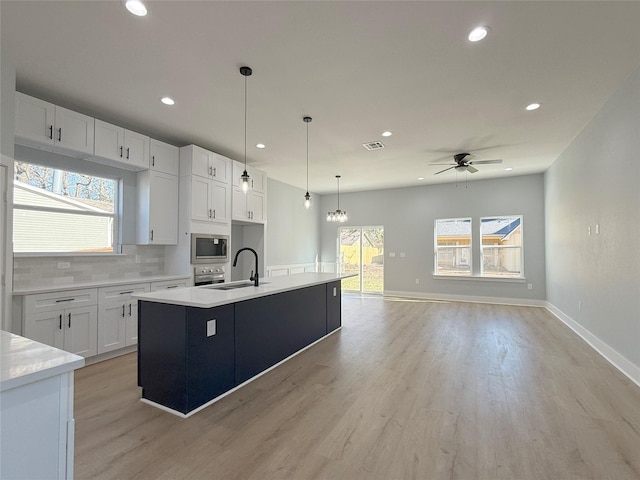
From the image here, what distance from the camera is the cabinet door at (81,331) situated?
331 cm

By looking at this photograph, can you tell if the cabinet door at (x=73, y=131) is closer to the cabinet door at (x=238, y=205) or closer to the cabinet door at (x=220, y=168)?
the cabinet door at (x=220, y=168)

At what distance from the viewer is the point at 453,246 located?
7898mm

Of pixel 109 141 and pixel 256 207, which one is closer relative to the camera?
pixel 109 141

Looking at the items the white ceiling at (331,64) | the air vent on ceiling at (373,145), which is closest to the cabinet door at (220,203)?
the white ceiling at (331,64)

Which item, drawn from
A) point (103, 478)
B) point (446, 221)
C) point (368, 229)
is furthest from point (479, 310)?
point (103, 478)

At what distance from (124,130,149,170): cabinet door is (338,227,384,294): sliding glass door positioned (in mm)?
5890

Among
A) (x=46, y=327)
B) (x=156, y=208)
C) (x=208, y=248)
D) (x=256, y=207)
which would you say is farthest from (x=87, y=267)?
(x=256, y=207)

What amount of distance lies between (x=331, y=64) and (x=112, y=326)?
3.71 m

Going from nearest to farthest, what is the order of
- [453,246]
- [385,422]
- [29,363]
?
[29,363] < [385,422] < [453,246]

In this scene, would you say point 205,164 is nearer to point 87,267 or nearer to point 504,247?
point 87,267

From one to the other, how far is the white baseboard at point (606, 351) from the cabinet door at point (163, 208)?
5566mm

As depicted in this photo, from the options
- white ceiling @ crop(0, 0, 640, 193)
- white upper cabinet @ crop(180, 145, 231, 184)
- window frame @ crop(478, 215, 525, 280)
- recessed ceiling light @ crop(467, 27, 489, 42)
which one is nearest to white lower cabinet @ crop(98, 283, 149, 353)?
white upper cabinet @ crop(180, 145, 231, 184)

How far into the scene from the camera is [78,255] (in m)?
3.80

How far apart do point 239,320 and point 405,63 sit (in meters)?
2.77
